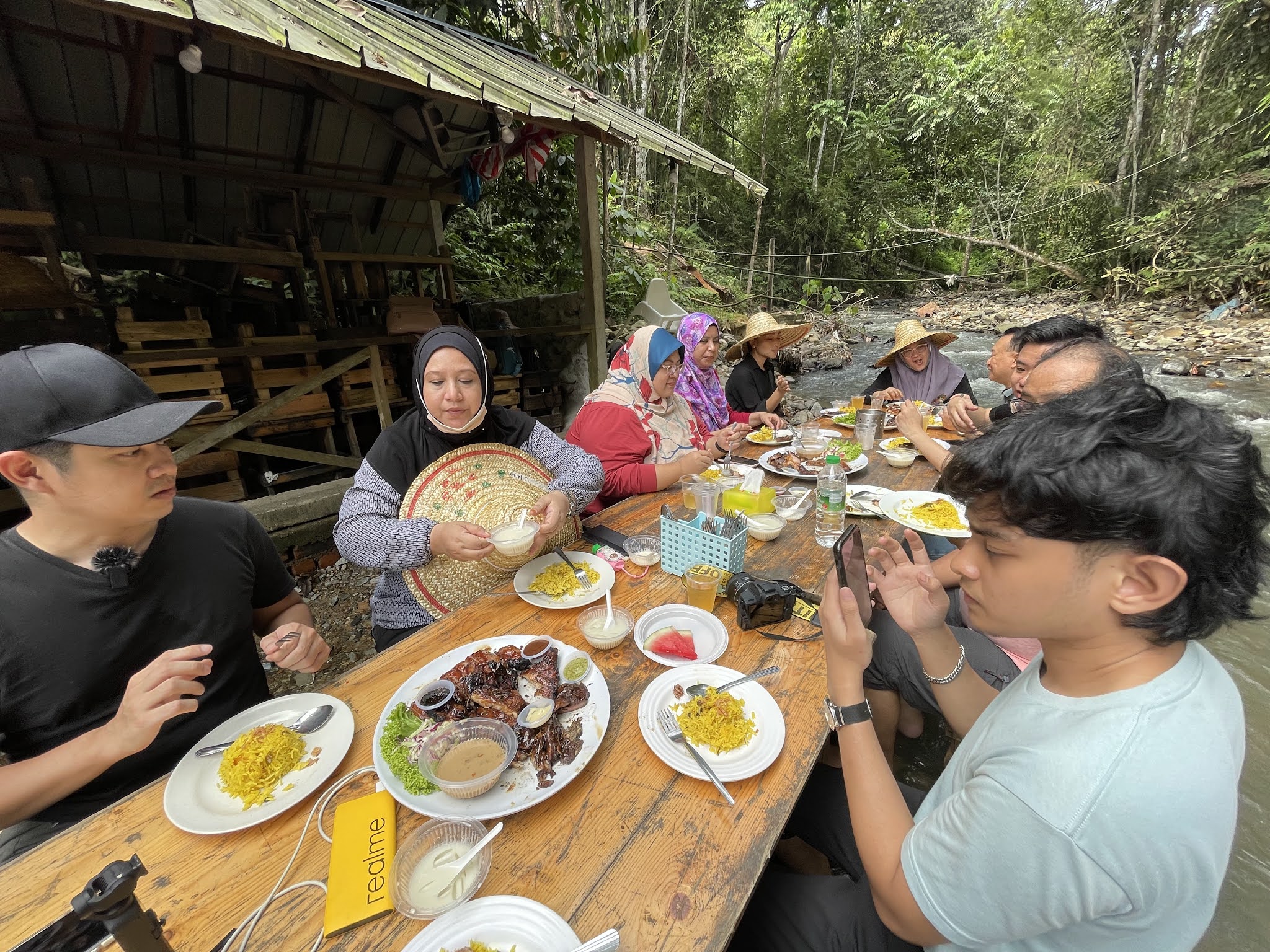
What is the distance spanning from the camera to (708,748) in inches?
53.6

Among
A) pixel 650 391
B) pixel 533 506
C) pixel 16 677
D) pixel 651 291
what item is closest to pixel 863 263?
pixel 651 291

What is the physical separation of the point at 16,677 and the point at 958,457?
2531mm

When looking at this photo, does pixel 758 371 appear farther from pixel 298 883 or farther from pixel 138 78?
pixel 138 78

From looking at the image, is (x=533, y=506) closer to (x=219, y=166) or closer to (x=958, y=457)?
(x=958, y=457)

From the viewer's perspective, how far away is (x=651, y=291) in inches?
364

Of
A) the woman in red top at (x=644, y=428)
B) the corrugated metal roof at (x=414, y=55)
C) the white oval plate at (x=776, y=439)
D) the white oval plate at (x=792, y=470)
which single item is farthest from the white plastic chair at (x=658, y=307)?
the white oval plate at (x=792, y=470)

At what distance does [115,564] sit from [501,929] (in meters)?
1.54

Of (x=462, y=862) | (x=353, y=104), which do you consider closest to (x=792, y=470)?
(x=462, y=862)

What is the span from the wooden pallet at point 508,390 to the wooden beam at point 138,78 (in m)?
3.84

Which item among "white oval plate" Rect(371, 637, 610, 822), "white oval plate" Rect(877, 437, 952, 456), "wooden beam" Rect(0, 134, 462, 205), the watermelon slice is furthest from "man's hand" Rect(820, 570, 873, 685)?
"wooden beam" Rect(0, 134, 462, 205)

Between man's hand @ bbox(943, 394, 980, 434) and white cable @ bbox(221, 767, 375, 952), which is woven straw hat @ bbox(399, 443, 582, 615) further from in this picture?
man's hand @ bbox(943, 394, 980, 434)

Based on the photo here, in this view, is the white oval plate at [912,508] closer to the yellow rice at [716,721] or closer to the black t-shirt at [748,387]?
the yellow rice at [716,721]

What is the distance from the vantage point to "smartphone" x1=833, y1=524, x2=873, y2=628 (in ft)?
4.50

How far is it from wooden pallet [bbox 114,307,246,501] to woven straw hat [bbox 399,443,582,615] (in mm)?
2900
